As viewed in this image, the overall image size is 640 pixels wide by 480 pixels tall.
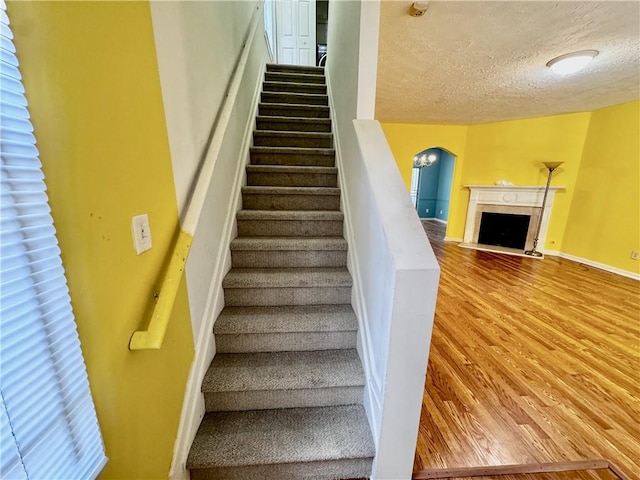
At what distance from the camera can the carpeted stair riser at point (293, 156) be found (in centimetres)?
237

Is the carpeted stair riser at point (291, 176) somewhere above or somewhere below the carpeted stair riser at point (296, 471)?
above

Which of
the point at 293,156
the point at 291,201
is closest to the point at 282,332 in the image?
the point at 291,201

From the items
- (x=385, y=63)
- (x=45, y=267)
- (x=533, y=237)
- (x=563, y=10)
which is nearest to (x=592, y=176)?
(x=533, y=237)

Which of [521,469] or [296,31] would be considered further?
[296,31]

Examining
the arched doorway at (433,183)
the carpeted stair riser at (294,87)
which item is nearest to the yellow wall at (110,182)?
the carpeted stair riser at (294,87)

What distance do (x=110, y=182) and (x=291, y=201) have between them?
1.45 meters

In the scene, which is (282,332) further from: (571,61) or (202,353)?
(571,61)

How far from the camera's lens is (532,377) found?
1.80 m

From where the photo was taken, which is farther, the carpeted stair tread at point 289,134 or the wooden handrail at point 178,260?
the carpeted stair tread at point 289,134

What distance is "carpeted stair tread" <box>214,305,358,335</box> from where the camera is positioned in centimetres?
143

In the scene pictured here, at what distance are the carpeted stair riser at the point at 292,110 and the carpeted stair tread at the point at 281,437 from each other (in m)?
2.72

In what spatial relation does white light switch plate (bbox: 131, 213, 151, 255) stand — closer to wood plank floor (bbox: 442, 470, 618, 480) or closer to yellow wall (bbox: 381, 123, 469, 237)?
wood plank floor (bbox: 442, 470, 618, 480)

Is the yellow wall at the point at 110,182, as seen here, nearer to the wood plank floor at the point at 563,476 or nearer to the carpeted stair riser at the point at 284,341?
the carpeted stair riser at the point at 284,341

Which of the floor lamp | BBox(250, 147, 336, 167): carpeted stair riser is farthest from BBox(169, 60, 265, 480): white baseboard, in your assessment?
the floor lamp
